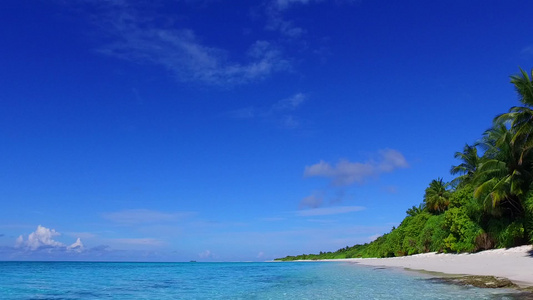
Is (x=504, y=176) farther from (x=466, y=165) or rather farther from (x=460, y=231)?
(x=466, y=165)

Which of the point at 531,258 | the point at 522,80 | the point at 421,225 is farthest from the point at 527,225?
the point at 421,225

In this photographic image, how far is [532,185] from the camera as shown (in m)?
27.6

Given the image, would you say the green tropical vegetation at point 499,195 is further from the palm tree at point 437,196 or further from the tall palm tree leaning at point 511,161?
the palm tree at point 437,196

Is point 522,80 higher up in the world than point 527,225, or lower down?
higher up

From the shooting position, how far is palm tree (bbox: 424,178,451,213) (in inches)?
2462

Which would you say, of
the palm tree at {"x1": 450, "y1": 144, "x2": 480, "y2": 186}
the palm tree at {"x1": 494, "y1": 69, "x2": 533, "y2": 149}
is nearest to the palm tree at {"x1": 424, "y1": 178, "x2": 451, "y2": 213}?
the palm tree at {"x1": 450, "y1": 144, "x2": 480, "y2": 186}

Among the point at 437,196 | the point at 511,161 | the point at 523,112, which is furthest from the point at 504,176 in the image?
the point at 437,196

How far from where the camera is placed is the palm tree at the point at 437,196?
62.5 m

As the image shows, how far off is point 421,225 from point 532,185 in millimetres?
33257

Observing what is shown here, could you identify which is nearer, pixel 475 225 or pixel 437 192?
pixel 475 225

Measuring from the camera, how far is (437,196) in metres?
62.9

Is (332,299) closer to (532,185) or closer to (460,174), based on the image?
(532,185)

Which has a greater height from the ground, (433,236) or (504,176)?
(504,176)

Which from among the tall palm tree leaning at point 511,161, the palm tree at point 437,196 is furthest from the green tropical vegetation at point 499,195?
the palm tree at point 437,196
